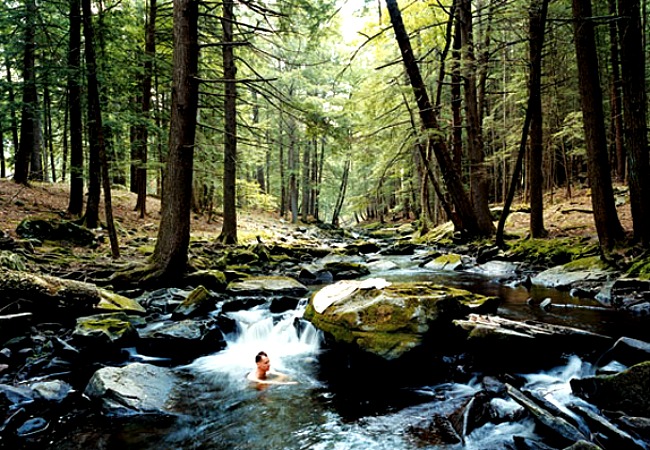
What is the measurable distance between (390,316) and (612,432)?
2468 mm

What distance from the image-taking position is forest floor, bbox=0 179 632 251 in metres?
12.1

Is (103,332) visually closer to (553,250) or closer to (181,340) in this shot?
(181,340)

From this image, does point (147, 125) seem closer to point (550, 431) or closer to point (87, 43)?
point (87, 43)

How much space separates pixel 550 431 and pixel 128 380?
4.16 metres

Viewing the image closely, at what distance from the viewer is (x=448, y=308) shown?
4.99 m

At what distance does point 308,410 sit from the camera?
13.5ft

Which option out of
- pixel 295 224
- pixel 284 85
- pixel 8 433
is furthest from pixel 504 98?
pixel 8 433

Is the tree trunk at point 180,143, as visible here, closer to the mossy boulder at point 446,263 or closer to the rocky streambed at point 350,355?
the rocky streambed at point 350,355

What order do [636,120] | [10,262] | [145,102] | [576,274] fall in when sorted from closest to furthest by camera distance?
[10,262] < [636,120] < [576,274] < [145,102]

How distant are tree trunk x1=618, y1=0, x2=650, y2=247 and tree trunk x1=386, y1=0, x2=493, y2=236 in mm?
5032

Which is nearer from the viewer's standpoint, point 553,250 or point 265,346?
point 265,346

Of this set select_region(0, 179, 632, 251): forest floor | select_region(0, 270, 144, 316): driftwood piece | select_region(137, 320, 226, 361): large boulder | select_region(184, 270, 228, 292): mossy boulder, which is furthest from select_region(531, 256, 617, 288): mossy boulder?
select_region(0, 270, 144, 316): driftwood piece

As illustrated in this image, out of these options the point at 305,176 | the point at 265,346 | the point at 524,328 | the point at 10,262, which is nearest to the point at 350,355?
the point at 265,346

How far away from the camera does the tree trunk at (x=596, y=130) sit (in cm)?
782
